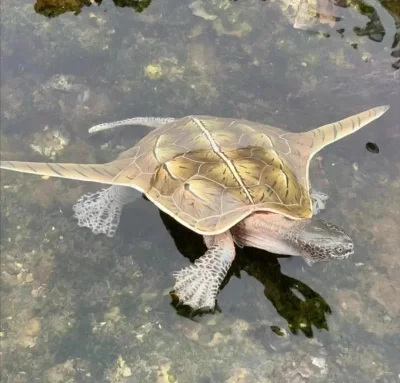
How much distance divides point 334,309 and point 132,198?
3.84 ft

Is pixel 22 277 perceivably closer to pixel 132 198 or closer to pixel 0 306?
pixel 0 306

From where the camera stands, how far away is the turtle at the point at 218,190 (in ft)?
7.91

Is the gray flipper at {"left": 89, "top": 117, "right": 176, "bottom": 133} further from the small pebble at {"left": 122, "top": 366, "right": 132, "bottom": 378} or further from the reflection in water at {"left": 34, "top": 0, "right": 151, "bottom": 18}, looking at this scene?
the small pebble at {"left": 122, "top": 366, "right": 132, "bottom": 378}

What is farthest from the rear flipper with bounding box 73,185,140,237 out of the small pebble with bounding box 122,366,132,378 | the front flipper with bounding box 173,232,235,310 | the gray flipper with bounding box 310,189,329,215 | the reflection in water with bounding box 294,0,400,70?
the reflection in water with bounding box 294,0,400,70

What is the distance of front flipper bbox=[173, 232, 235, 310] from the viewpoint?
243cm

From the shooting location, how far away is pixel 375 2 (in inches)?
144

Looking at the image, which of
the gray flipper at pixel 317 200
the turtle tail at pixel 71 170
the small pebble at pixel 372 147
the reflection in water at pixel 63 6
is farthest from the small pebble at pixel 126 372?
the reflection in water at pixel 63 6

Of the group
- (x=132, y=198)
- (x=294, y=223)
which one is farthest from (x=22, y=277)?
(x=294, y=223)

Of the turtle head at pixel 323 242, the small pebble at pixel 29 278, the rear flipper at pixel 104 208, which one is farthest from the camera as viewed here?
the rear flipper at pixel 104 208

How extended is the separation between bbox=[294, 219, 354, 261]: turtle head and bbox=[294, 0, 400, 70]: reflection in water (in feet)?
5.38

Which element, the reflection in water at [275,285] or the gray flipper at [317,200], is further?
the gray flipper at [317,200]

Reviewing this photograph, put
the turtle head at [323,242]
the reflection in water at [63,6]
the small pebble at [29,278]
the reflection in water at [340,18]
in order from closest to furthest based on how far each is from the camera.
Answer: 1. the turtle head at [323,242]
2. the small pebble at [29,278]
3. the reflection in water at [340,18]
4. the reflection in water at [63,6]

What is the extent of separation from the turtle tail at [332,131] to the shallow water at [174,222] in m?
0.18

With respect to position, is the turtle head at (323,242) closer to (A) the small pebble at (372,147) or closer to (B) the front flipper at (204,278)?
(B) the front flipper at (204,278)
